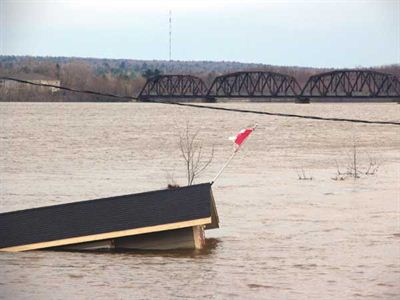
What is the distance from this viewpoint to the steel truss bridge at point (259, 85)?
13175cm

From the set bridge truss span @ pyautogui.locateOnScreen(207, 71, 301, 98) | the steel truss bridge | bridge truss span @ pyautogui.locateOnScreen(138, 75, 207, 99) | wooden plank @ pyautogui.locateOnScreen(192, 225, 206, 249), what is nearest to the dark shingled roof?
wooden plank @ pyautogui.locateOnScreen(192, 225, 206, 249)

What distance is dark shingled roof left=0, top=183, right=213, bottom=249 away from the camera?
1672 centimetres

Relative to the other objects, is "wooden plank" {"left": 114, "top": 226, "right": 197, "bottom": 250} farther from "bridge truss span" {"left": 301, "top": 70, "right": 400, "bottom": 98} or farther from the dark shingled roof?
"bridge truss span" {"left": 301, "top": 70, "right": 400, "bottom": 98}

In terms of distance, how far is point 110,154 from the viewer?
140 feet

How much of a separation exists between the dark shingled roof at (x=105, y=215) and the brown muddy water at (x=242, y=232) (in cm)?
35

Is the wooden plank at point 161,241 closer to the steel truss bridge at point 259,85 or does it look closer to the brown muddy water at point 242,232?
the brown muddy water at point 242,232

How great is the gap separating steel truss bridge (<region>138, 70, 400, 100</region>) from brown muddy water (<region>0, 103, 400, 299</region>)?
289 feet

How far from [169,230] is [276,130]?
52.9 meters

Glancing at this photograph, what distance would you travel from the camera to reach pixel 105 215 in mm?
16812

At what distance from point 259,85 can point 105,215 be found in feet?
434

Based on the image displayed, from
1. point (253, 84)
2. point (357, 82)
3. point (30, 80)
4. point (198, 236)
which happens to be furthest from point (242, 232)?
point (253, 84)

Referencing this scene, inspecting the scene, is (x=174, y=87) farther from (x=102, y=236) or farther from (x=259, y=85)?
(x=102, y=236)

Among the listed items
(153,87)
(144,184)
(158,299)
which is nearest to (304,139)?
(144,184)

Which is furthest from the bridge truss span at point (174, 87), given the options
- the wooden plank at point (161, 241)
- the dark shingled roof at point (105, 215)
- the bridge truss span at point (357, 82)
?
the dark shingled roof at point (105, 215)
